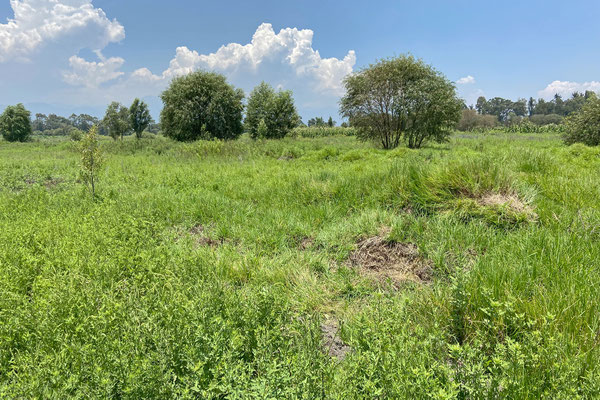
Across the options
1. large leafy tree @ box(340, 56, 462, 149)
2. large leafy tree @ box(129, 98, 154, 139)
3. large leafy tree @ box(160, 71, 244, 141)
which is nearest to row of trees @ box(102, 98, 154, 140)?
large leafy tree @ box(129, 98, 154, 139)

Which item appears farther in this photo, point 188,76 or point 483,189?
point 188,76

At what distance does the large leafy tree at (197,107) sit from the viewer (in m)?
31.0

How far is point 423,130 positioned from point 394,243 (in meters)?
16.6

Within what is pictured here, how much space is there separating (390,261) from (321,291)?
47.2 inches

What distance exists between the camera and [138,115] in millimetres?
52344

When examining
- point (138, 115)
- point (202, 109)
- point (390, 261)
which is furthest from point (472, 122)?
point (390, 261)

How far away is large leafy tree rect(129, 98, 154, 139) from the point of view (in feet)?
168

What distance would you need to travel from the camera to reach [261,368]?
2.02 meters

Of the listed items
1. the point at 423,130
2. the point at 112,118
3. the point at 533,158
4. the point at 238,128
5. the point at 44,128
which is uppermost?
the point at 44,128

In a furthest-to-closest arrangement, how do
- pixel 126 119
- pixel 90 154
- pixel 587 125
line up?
pixel 126 119
pixel 587 125
pixel 90 154

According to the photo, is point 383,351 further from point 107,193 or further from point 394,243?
point 107,193

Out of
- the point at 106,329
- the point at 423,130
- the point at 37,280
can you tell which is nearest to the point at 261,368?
the point at 106,329

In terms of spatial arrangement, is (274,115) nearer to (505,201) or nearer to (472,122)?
(505,201)

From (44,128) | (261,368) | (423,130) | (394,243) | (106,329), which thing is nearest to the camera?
(261,368)
